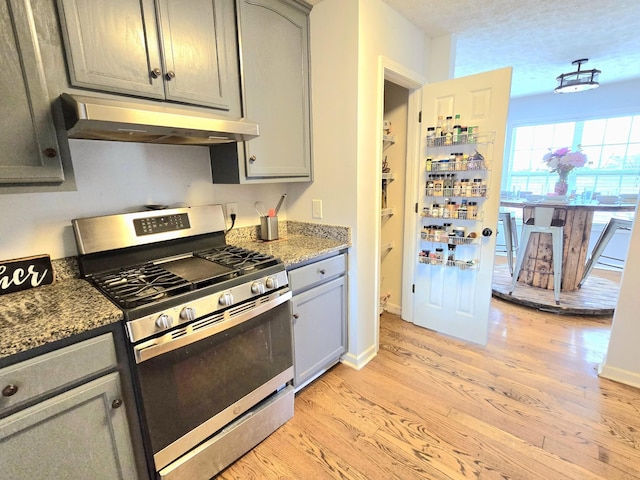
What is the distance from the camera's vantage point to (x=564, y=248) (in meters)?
3.44

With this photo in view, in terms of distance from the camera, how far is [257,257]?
1.67 metres

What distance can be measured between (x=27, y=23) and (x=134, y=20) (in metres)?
0.36

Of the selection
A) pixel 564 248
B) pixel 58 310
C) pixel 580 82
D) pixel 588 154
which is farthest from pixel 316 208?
pixel 588 154

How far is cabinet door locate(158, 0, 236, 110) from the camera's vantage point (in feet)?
4.58

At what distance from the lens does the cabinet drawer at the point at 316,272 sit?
1.76m

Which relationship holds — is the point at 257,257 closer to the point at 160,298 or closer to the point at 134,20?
the point at 160,298

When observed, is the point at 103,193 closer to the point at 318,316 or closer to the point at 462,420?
the point at 318,316

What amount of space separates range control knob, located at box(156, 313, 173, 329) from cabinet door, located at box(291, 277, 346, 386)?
72 centimetres

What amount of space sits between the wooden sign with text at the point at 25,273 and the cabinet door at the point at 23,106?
16.3 inches

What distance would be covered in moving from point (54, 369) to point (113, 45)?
3.93ft

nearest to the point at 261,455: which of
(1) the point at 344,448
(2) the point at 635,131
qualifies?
(1) the point at 344,448

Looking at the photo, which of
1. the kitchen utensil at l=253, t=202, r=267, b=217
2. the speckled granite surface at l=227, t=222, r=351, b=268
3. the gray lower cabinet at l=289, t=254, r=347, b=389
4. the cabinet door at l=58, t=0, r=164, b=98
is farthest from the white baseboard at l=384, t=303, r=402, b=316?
the cabinet door at l=58, t=0, r=164, b=98

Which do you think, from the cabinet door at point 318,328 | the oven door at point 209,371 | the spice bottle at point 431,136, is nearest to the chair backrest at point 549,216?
the spice bottle at point 431,136

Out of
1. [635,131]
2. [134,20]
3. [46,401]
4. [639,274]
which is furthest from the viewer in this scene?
[635,131]
